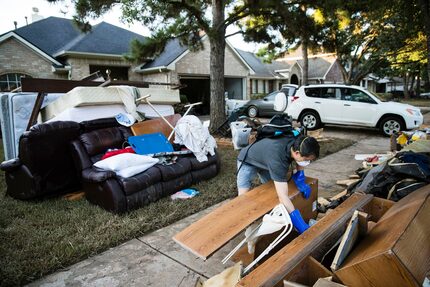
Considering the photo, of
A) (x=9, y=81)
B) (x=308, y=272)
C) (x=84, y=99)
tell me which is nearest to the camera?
(x=308, y=272)

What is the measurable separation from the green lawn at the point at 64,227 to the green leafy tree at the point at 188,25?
4.49m

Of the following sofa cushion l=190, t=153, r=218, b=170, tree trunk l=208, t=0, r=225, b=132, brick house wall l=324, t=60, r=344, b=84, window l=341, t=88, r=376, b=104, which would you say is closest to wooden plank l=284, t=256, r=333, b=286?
sofa cushion l=190, t=153, r=218, b=170

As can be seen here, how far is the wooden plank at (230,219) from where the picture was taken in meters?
2.21

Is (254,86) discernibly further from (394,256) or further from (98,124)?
(394,256)

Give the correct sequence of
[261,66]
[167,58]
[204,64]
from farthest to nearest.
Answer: [261,66] < [204,64] < [167,58]

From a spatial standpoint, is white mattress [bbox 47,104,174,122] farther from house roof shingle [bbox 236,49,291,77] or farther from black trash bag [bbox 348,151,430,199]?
house roof shingle [bbox 236,49,291,77]

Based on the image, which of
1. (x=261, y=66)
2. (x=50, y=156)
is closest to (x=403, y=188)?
(x=50, y=156)

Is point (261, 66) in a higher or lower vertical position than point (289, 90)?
higher

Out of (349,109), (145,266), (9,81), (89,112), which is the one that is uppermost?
(9,81)

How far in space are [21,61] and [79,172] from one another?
464 inches

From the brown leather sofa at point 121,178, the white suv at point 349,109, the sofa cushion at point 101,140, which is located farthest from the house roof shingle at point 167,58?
the brown leather sofa at point 121,178

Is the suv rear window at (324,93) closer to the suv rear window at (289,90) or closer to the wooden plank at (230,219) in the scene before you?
the suv rear window at (289,90)

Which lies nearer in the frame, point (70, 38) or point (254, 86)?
point (70, 38)

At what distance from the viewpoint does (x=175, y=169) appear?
4.44 m
